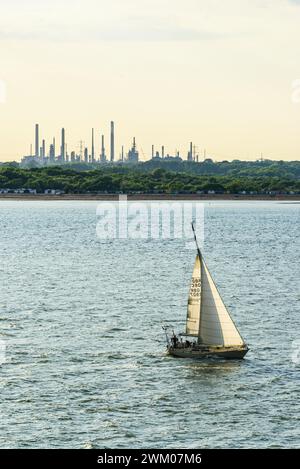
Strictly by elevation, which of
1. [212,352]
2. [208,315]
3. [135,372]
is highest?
[208,315]

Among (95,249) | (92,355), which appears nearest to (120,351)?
(92,355)

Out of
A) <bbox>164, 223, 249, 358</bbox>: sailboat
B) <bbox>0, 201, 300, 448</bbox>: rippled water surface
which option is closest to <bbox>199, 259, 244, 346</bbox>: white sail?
<bbox>164, 223, 249, 358</bbox>: sailboat

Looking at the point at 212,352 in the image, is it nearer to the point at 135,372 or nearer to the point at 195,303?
the point at 195,303

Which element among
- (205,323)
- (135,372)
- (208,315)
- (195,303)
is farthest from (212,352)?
(135,372)

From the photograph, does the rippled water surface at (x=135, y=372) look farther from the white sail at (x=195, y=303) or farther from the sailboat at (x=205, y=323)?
the white sail at (x=195, y=303)

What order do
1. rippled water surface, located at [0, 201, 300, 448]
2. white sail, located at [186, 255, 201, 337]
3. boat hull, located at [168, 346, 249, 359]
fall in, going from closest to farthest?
rippled water surface, located at [0, 201, 300, 448], boat hull, located at [168, 346, 249, 359], white sail, located at [186, 255, 201, 337]

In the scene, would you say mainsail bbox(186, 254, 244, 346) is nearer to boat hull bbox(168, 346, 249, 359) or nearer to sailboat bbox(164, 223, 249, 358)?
sailboat bbox(164, 223, 249, 358)
